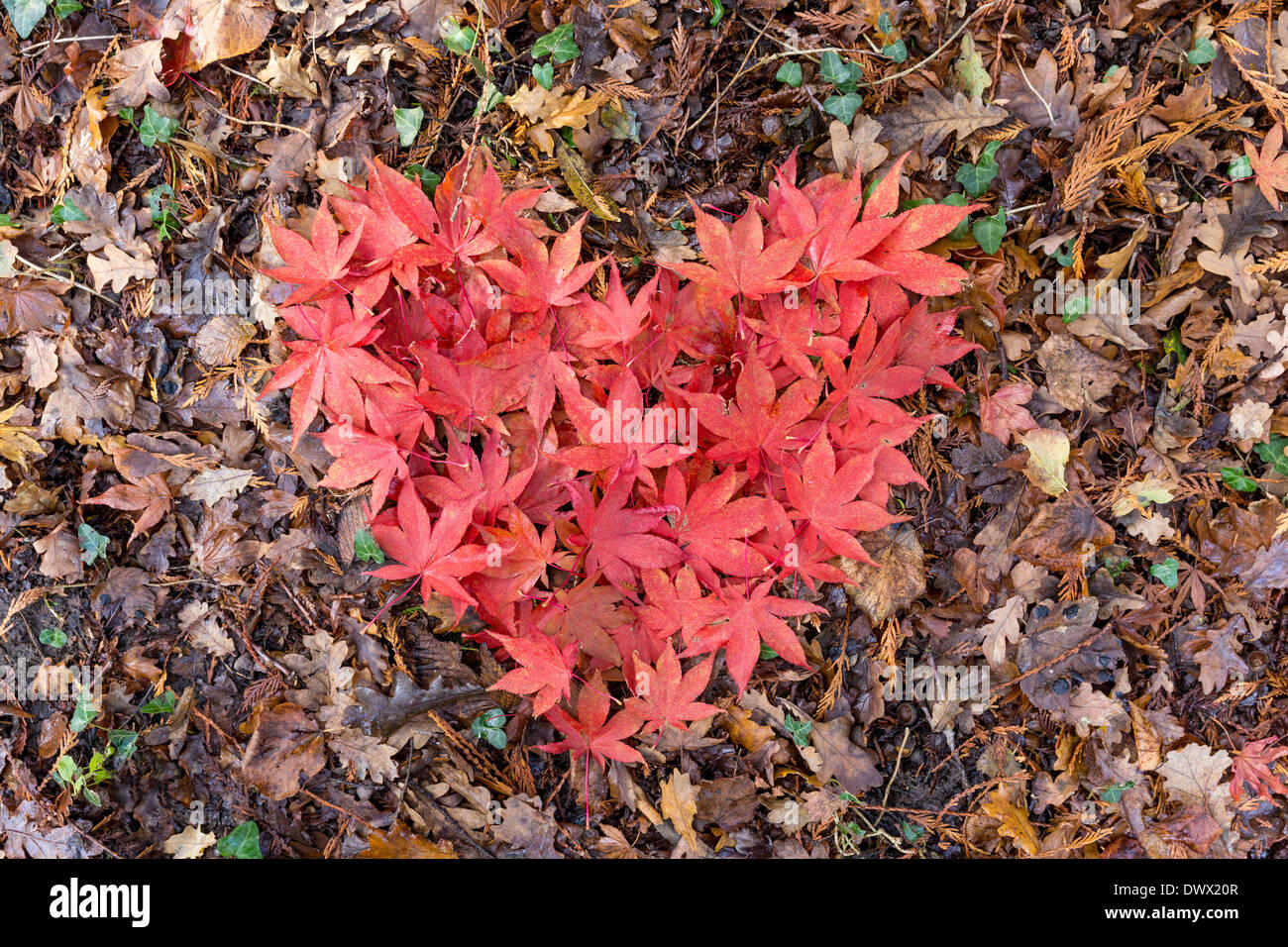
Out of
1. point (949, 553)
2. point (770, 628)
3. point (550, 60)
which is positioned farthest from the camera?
point (949, 553)

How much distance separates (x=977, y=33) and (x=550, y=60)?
39.8 inches

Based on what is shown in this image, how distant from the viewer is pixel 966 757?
174 centimetres

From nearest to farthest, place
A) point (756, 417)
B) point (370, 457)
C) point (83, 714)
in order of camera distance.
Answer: point (756, 417)
point (370, 457)
point (83, 714)

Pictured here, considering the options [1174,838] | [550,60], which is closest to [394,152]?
[550,60]

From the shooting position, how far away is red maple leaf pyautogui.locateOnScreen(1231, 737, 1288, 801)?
5.67ft

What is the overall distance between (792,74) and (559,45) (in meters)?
0.54

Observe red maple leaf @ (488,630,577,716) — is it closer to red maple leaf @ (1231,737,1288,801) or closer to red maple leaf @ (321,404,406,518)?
red maple leaf @ (321,404,406,518)

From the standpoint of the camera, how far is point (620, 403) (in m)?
1.41

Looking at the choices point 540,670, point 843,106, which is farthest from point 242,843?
point 843,106

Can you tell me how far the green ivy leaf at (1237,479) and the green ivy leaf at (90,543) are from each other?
9.19 ft

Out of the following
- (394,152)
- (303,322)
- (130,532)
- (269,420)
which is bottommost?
(130,532)

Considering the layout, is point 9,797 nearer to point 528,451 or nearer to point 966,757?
point 528,451

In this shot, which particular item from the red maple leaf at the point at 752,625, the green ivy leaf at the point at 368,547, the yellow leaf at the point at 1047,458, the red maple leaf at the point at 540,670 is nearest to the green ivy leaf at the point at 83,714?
the green ivy leaf at the point at 368,547

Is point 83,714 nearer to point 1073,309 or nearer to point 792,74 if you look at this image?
point 792,74
